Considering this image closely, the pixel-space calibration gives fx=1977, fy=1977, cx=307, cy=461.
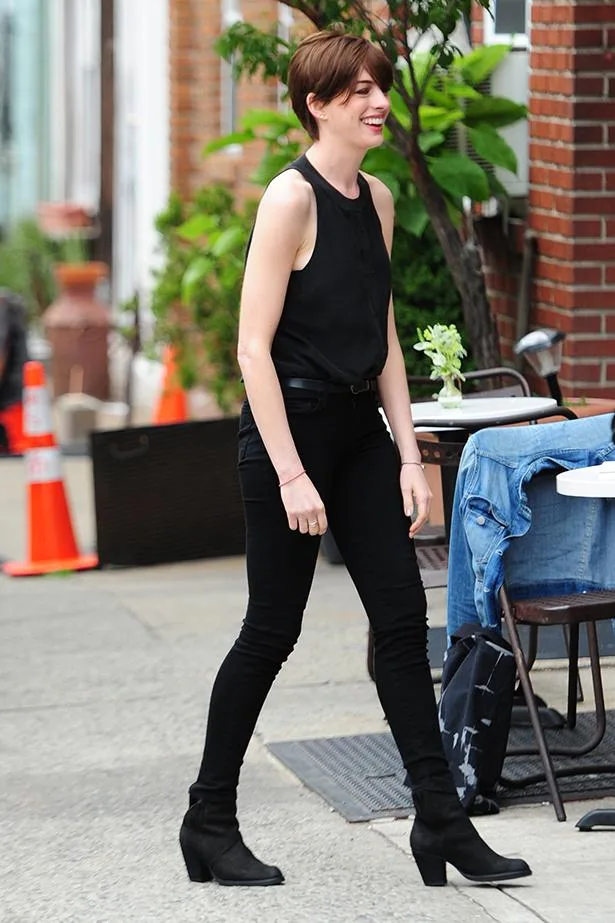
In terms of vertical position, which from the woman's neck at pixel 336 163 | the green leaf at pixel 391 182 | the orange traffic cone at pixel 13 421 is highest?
the woman's neck at pixel 336 163

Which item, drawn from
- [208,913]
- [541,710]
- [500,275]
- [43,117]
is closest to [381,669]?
[208,913]

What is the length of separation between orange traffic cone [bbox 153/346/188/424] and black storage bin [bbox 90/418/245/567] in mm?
3812

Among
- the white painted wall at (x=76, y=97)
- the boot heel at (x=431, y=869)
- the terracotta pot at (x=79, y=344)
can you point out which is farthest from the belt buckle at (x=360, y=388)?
the white painted wall at (x=76, y=97)

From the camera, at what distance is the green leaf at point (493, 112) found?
826cm

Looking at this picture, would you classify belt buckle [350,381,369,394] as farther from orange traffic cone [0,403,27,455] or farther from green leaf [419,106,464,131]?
orange traffic cone [0,403,27,455]

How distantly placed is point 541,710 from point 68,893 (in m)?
1.78

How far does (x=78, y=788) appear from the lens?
5418 mm

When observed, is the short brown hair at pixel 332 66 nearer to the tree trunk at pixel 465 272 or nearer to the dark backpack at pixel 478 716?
the dark backpack at pixel 478 716

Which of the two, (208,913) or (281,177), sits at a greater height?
(281,177)

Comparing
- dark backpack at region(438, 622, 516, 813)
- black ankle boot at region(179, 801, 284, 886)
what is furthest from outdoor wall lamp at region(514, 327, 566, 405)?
black ankle boot at region(179, 801, 284, 886)

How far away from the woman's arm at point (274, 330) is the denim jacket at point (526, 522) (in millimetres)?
815

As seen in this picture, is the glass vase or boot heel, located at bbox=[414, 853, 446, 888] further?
the glass vase

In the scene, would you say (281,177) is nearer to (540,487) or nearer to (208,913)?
(540,487)

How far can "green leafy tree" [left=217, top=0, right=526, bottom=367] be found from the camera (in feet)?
22.8
